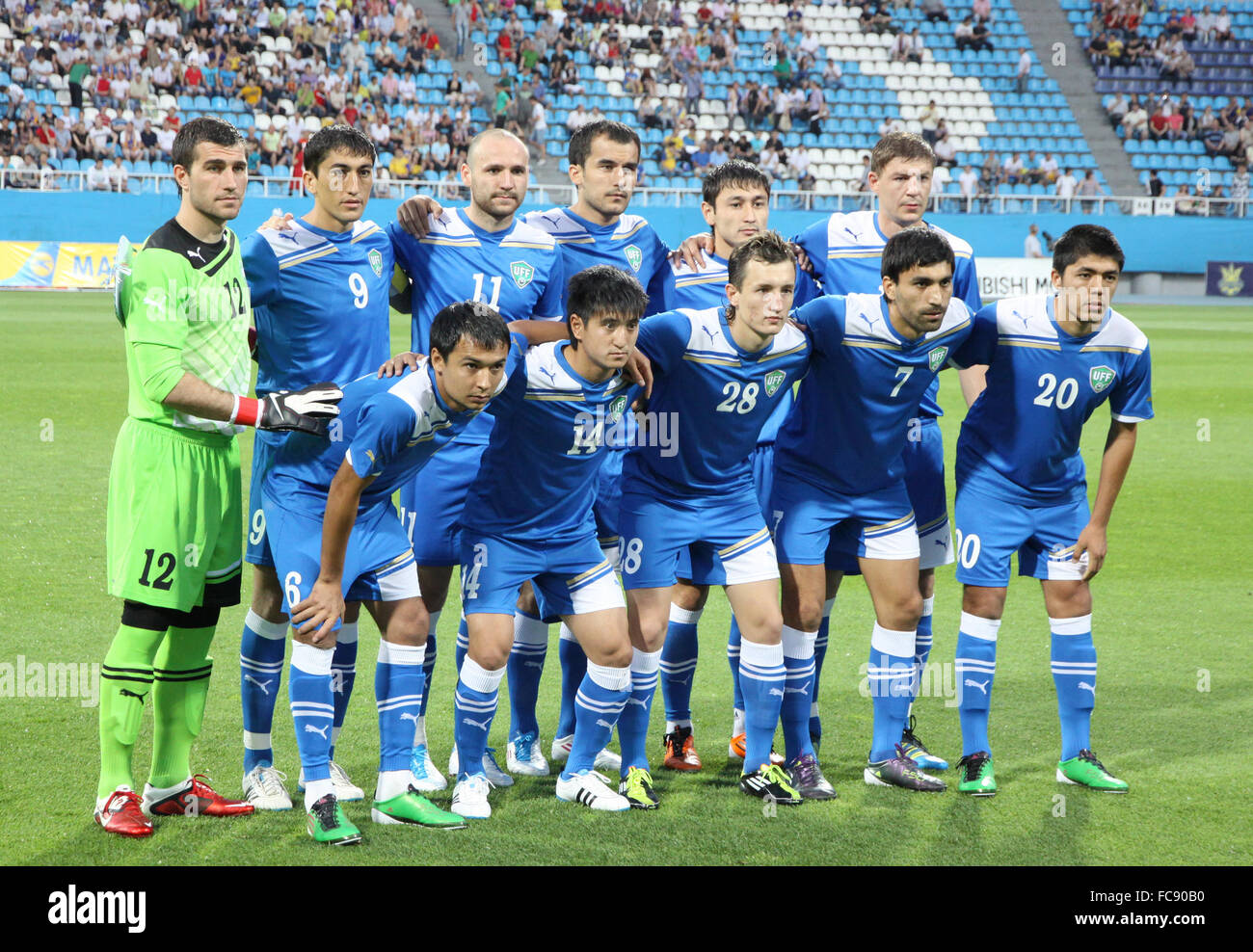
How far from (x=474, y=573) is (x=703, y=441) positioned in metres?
0.96

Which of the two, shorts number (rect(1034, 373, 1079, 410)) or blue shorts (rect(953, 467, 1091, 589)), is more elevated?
shorts number (rect(1034, 373, 1079, 410))

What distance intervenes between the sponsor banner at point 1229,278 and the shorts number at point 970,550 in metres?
29.1

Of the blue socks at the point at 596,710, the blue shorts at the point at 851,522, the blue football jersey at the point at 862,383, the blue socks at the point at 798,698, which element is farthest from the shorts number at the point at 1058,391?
the blue socks at the point at 596,710

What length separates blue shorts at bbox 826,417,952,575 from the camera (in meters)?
5.21

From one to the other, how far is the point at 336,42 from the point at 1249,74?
23590 mm

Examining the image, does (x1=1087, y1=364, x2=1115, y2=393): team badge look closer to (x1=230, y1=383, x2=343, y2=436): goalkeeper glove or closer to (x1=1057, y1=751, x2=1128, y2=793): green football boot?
(x1=1057, y1=751, x2=1128, y2=793): green football boot

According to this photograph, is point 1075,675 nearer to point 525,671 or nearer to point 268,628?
point 525,671

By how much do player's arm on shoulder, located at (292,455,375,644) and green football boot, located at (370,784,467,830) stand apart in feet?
1.97

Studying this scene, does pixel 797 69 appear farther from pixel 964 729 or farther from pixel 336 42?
pixel 964 729

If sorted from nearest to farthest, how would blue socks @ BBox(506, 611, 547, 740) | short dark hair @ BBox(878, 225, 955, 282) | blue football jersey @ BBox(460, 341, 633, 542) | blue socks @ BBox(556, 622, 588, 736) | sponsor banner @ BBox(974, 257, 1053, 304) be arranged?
blue football jersey @ BBox(460, 341, 633, 542)
short dark hair @ BBox(878, 225, 955, 282)
blue socks @ BBox(506, 611, 547, 740)
blue socks @ BBox(556, 622, 588, 736)
sponsor banner @ BBox(974, 257, 1053, 304)

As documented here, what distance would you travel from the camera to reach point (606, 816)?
441 centimetres

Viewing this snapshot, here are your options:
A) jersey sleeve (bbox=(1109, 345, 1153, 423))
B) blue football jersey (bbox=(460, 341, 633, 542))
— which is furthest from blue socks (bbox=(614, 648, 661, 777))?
jersey sleeve (bbox=(1109, 345, 1153, 423))

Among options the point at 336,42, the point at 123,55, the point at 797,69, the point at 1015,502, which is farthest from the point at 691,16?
the point at 1015,502

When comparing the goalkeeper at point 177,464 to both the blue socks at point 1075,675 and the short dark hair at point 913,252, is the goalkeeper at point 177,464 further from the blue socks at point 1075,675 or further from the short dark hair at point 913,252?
the blue socks at point 1075,675
